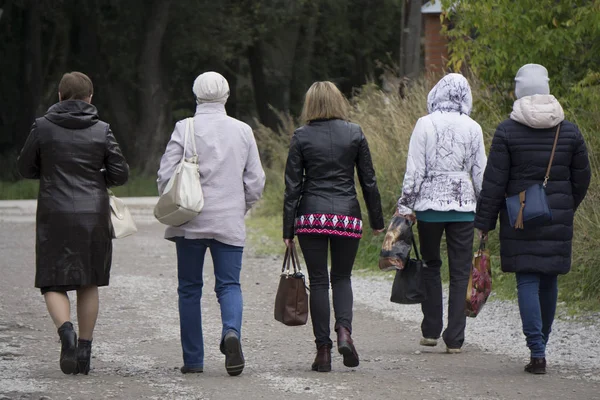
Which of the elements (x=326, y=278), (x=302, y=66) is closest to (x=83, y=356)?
(x=326, y=278)

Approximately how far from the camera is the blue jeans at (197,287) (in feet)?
24.6

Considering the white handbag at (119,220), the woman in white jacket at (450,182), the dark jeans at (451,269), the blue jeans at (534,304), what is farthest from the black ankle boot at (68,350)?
the blue jeans at (534,304)

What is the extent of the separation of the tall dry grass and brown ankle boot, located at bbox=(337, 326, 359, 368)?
3.03m

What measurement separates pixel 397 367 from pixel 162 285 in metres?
4.86

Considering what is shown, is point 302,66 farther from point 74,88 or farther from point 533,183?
point 533,183

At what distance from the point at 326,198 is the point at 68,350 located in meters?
1.70

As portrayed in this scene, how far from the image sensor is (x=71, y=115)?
294 inches

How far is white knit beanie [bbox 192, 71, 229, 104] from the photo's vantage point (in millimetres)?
7508

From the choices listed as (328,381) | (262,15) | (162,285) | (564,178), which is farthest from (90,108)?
(262,15)

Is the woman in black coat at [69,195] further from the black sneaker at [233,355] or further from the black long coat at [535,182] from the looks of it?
the black long coat at [535,182]

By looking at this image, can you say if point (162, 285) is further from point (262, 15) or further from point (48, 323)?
point (262, 15)

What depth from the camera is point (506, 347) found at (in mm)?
8648

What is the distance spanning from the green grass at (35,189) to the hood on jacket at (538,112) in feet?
68.6

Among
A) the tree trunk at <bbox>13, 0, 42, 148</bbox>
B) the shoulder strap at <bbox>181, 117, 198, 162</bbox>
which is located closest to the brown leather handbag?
the shoulder strap at <bbox>181, 117, 198, 162</bbox>
